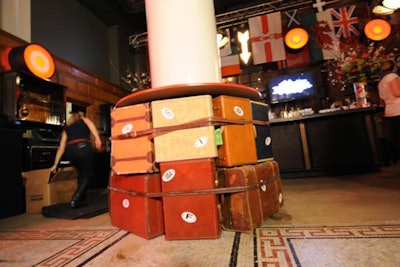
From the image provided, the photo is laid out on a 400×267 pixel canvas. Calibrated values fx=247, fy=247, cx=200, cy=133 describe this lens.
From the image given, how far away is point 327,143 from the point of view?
379cm

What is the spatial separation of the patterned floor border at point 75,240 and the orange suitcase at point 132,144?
0.43m

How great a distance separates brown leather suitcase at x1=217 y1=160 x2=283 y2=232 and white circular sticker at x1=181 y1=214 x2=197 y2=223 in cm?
22

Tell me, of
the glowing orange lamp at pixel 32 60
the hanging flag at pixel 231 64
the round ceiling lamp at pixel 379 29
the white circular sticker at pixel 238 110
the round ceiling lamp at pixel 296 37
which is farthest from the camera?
the hanging flag at pixel 231 64

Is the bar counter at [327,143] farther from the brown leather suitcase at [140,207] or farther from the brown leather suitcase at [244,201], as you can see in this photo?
the brown leather suitcase at [140,207]

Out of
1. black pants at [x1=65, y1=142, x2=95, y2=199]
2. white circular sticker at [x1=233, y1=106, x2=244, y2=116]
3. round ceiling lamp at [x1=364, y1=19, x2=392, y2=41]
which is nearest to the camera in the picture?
white circular sticker at [x1=233, y1=106, x2=244, y2=116]

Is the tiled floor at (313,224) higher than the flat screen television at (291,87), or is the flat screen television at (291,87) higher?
the flat screen television at (291,87)

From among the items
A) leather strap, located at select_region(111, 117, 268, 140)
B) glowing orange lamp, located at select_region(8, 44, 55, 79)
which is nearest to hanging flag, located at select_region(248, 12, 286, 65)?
glowing orange lamp, located at select_region(8, 44, 55, 79)

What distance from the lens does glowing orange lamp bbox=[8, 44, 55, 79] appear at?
11.1ft

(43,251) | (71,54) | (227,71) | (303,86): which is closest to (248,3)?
(227,71)

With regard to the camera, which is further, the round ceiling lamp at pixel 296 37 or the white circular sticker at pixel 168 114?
the round ceiling lamp at pixel 296 37

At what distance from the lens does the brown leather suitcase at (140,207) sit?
5.09ft

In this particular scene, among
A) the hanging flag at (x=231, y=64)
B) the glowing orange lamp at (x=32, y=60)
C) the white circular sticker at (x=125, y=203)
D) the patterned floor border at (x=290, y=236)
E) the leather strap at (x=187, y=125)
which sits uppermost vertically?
the hanging flag at (x=231, y=64)

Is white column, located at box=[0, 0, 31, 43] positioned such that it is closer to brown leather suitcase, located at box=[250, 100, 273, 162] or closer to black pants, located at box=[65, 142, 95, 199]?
black pants, located at box=[65, 142, 95, 199]

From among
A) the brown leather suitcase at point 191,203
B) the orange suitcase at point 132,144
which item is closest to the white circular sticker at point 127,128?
the orange suitcase at point 132,144
